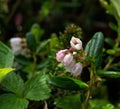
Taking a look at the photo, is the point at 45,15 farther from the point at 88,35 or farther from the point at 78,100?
the point at 78,100

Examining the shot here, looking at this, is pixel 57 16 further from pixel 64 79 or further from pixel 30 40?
pixel 64 79

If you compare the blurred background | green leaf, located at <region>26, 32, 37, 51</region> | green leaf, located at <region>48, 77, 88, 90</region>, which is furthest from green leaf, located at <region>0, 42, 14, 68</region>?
the blurred background

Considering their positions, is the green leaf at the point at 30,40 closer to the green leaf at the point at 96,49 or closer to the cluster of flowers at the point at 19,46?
the cluster of flowers at the point at 19,46

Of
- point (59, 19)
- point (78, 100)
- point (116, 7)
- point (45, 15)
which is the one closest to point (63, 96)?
point (78, 100)

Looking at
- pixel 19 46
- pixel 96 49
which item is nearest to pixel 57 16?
pixel 19 46

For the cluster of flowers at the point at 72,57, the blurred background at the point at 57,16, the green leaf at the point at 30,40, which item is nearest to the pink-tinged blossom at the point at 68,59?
the cluster of flowers at the point at 72,57

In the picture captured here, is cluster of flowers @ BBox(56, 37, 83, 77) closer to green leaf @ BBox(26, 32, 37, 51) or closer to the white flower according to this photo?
the white flower
